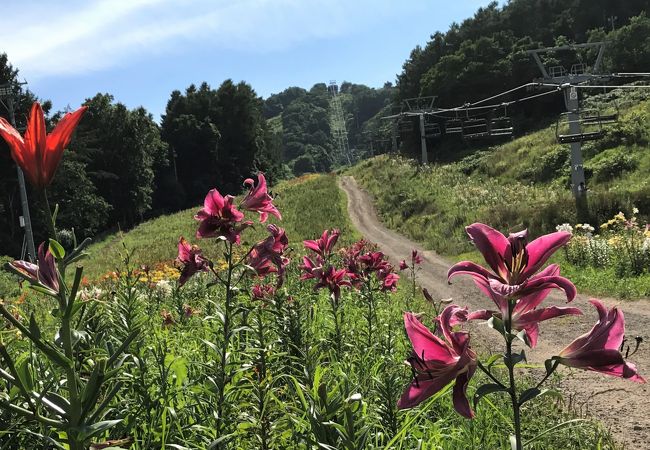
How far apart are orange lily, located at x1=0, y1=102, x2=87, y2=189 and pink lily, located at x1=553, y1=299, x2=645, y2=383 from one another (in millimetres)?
1009

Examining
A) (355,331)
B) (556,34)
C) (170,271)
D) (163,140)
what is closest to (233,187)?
(163,140)

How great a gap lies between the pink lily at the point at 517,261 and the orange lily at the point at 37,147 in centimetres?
78

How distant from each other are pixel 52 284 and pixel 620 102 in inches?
1343

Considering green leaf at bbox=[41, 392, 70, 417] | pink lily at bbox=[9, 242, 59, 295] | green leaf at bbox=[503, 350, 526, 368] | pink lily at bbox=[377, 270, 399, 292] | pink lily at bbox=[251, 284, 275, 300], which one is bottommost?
pink lily at bbox=[377, 270, 399, 292]

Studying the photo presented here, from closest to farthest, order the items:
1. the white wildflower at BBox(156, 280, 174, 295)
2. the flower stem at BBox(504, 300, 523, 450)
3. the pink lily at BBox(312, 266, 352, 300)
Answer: the flower stem at BBox(504, 300, 523, 450)
the pink lily at BBox(312, 266, 352, 300)
the white wildflower at BBox(156, 280, 174, 295)

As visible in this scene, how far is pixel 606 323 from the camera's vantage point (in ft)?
3.18

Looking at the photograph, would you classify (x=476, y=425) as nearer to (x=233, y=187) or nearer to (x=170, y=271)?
(x=170, y=271)

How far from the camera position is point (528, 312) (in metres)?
1.00

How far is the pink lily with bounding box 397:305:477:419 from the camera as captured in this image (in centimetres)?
96

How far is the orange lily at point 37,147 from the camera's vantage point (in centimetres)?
95

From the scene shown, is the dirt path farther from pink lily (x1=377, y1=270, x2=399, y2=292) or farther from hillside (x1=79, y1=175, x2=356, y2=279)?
hillside (x1=79, y1=175, x2=356, y2=279)

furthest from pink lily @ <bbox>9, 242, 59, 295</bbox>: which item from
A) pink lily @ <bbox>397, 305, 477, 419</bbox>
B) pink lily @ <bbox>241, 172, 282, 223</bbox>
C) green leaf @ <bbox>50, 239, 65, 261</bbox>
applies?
pink lily @ <bbox>241, 172, 282, 223</bbox>

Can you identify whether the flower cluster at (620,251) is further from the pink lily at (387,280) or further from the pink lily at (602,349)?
the pink lily at (602,349)

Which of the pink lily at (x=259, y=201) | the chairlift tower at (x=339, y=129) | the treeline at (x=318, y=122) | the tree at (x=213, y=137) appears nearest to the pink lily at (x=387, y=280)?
the pink lily at (x=259, y=201)
